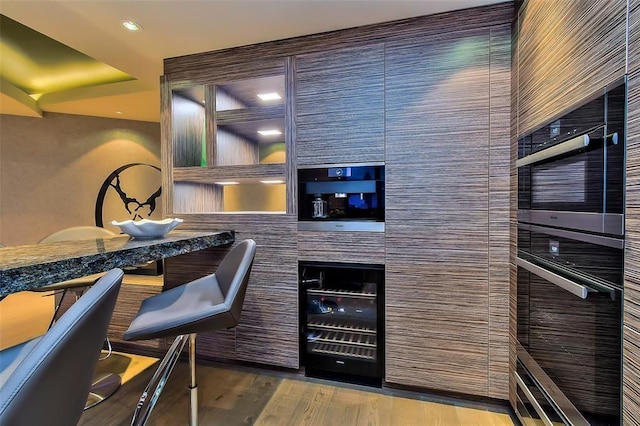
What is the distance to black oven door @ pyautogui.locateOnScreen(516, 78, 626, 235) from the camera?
0.83 meters

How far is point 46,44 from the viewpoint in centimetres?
313

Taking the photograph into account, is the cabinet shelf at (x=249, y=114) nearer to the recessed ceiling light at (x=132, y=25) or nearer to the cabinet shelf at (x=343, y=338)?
the recessed ceiling light at (x=132, y=25)

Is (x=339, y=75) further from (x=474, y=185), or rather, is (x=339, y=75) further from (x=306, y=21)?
(x=474, y=185)

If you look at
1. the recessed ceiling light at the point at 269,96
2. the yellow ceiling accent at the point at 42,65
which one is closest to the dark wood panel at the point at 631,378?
the recessed ceiling light at the point at 269,96

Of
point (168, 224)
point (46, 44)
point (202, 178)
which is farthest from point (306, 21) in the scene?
point (46, 44)

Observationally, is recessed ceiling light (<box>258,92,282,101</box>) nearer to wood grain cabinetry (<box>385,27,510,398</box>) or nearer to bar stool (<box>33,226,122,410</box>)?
wood grain cabinetry (<box>385,27,510,398</box>)

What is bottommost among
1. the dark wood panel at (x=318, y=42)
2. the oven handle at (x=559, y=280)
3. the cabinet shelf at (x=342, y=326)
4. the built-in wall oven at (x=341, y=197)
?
the cabinet shelf at (x=342, y=326)

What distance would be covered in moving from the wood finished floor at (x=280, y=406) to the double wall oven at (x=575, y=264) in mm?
493

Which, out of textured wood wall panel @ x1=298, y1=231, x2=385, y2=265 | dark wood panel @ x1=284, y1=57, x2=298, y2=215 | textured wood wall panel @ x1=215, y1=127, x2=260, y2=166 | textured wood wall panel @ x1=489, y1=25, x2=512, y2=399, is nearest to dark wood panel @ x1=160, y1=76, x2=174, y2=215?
textured wood wall panel @ x1=215, y1=127, x2=260, y2=166

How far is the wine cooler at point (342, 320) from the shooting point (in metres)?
1.91

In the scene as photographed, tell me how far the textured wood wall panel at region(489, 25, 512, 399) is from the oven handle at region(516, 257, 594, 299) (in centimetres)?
23

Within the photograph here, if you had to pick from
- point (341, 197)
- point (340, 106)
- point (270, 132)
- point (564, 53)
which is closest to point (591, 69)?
point (564, 53)

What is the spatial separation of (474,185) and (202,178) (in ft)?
5.94

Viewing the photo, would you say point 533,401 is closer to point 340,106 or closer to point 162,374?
point 162,374
